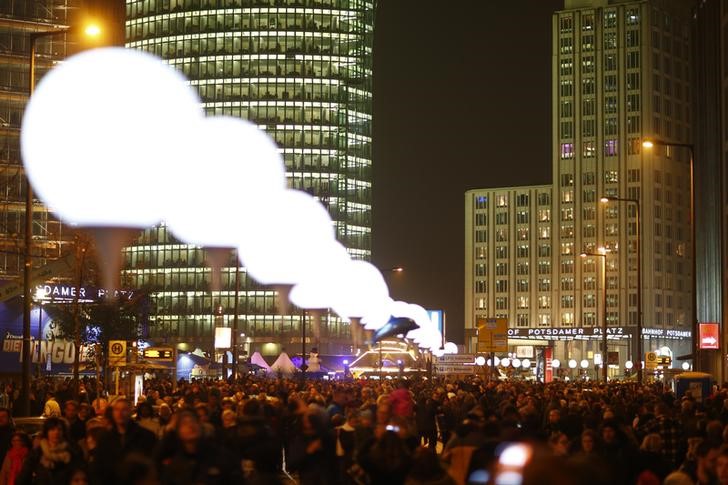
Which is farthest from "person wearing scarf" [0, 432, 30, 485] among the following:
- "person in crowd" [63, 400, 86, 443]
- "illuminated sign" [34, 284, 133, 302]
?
"illuminated sign" [34, 284, 133, 302]

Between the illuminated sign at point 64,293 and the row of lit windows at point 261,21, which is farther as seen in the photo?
the row of lit windows at point 261,21

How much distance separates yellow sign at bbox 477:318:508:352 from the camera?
163 ft

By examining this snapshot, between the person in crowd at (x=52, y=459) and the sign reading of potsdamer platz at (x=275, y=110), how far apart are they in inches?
6151

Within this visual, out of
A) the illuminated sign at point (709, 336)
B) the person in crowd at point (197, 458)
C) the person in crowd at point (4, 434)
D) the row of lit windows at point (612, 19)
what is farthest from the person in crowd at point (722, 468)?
the row of lit windows at point (612, 19)

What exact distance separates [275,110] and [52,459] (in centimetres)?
16188

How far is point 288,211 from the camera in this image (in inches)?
2336

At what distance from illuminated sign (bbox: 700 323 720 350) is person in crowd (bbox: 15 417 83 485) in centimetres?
4352

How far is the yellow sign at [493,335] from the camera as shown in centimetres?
4981

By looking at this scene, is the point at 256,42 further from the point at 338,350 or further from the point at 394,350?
the point at 394,350

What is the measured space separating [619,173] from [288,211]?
14272 cm

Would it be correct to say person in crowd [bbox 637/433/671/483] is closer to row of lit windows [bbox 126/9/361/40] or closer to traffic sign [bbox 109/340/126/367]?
traffic sign [bbox 109/340/126/367]

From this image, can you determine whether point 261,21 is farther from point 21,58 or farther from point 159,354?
point 159,354

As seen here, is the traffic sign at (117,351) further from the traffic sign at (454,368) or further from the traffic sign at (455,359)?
the traffic sign at (455,359)

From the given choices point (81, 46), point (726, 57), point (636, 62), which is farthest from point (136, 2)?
point (726, 57)
